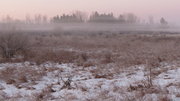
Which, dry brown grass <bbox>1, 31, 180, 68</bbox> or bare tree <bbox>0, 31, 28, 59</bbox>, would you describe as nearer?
dry brown grass <bbox>1, 31, 180, 68</bbox>

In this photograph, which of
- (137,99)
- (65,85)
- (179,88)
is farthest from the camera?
(65,85)

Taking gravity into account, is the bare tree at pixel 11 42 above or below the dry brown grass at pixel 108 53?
above

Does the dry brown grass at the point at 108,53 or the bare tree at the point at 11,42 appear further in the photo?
the bare tree at the point at 11,42

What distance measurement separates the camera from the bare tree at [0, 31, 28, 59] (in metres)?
13.4

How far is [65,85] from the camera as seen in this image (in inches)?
233

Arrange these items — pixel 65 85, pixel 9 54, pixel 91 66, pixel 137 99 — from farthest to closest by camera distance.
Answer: pixel 9 54, pixel 91 66, pixel 65 85, pixel 137 99

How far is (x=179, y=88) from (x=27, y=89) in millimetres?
4122

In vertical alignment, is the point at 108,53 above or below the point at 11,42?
below

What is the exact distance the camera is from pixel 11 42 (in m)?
13.6

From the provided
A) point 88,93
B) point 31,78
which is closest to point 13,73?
point 31,78

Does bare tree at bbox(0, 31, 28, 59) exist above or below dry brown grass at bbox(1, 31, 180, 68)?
above

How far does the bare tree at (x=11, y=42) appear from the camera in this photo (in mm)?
13353

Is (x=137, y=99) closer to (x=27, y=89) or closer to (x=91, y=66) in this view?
(x=27, y=89)

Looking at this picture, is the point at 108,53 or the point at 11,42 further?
the point at 11,42
